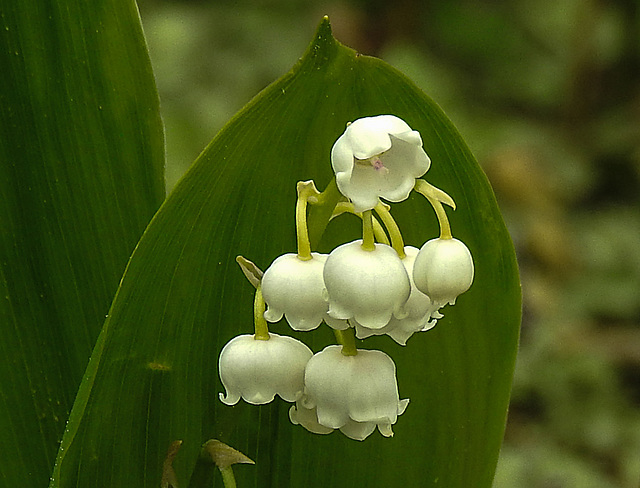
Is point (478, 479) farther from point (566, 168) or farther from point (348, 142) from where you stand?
point (566, 168)

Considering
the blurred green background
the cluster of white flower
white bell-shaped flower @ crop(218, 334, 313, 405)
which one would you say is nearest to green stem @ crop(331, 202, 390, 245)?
the cluster of white flower

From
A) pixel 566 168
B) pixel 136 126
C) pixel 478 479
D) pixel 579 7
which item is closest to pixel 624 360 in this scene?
pixel 566 168

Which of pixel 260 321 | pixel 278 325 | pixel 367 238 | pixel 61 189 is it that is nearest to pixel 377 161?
pixel 367 238

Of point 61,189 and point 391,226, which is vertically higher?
point 61,189

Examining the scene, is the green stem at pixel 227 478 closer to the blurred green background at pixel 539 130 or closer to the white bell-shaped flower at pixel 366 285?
the white bell-shaped flower at pixel 366 285

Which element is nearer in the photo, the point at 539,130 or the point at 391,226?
the point at 391,226

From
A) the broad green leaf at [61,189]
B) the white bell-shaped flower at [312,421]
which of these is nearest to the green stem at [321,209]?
the white bell-shaped flower at [312,421]

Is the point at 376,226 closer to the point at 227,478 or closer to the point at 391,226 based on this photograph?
the point at 391,226
